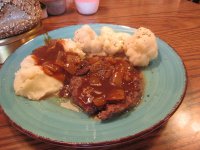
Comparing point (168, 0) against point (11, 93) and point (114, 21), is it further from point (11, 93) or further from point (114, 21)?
point (11, 93)

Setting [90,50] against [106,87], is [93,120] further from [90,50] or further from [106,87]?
[90,50]

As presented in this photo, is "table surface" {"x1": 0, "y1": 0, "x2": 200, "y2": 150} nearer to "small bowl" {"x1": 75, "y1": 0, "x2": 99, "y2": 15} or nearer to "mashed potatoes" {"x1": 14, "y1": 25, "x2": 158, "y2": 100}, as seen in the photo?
"small bowl" {"x1": 75, "y1": 0, "x2": 99, "y2": 15}

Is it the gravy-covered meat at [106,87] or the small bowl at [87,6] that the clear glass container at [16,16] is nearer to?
the small bowl at [87,6]

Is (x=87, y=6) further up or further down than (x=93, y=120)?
further up

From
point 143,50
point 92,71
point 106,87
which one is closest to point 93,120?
point 106,87

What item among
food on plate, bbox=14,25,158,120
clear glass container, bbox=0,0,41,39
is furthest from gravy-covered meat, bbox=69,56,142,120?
clear glass container, bbox=0,0,41,39

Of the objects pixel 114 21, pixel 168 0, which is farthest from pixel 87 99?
pixel 168 0

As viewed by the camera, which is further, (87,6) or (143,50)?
(87,6)
